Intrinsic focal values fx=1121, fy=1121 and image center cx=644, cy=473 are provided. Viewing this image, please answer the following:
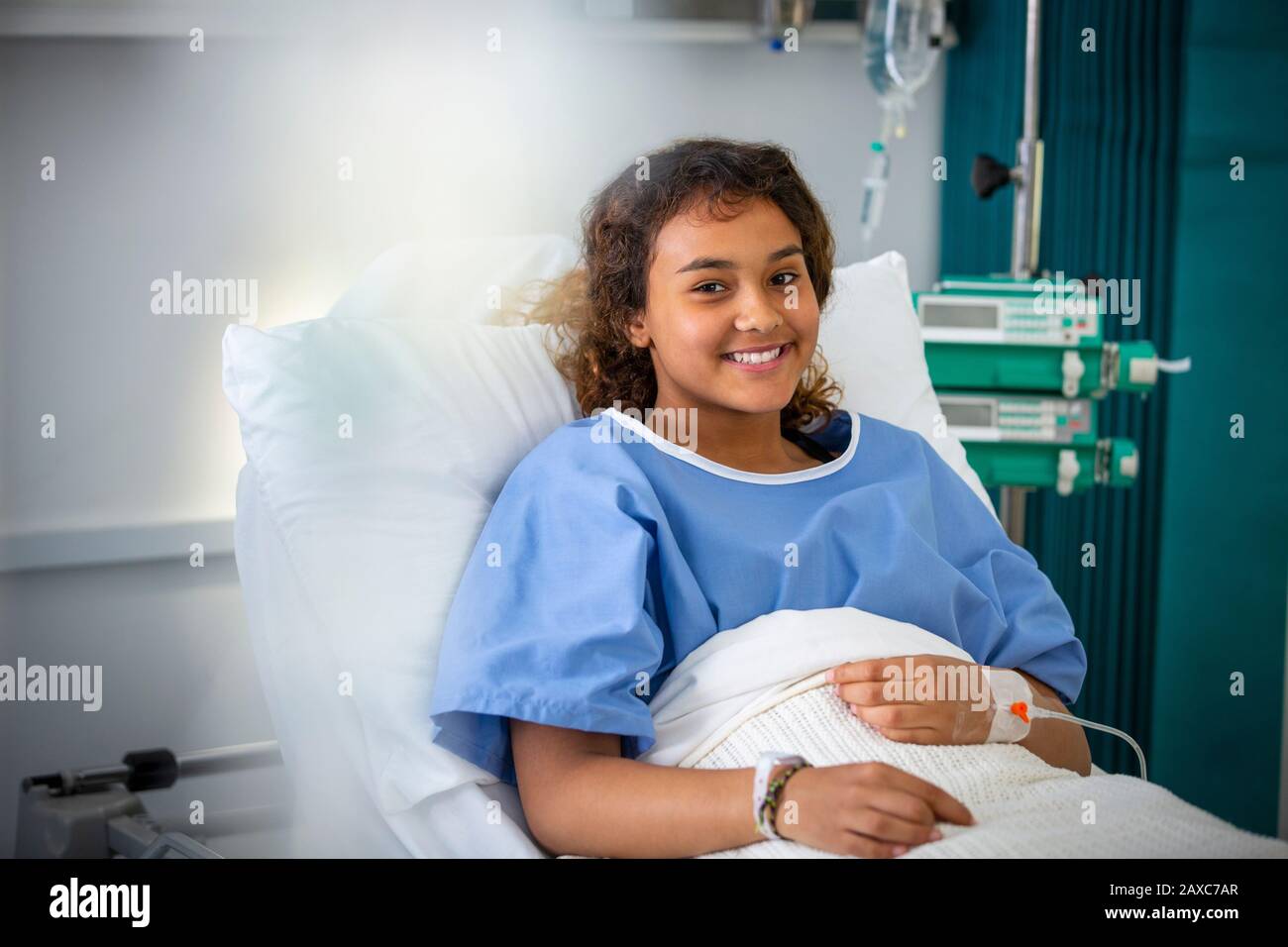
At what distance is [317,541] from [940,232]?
1.92 m

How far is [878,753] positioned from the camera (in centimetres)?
90

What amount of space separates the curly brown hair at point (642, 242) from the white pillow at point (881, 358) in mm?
136

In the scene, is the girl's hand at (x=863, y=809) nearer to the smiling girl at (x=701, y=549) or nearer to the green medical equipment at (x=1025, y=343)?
the smiling girl at (x=701, y=549)

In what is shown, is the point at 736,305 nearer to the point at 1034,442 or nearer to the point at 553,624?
the point at 553,624

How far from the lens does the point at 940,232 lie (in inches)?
102

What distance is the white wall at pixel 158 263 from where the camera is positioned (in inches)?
52.2

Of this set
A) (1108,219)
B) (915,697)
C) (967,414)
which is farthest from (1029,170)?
(915,697)

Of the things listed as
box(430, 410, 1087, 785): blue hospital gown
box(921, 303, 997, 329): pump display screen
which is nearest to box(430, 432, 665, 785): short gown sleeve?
box(430, 410, 1087, 785): blue hospital gown

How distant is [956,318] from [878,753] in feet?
3.54

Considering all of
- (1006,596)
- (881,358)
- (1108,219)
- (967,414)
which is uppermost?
(1108,219)

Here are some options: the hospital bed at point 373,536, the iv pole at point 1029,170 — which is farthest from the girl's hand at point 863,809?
the iv pole at point 1029,170
